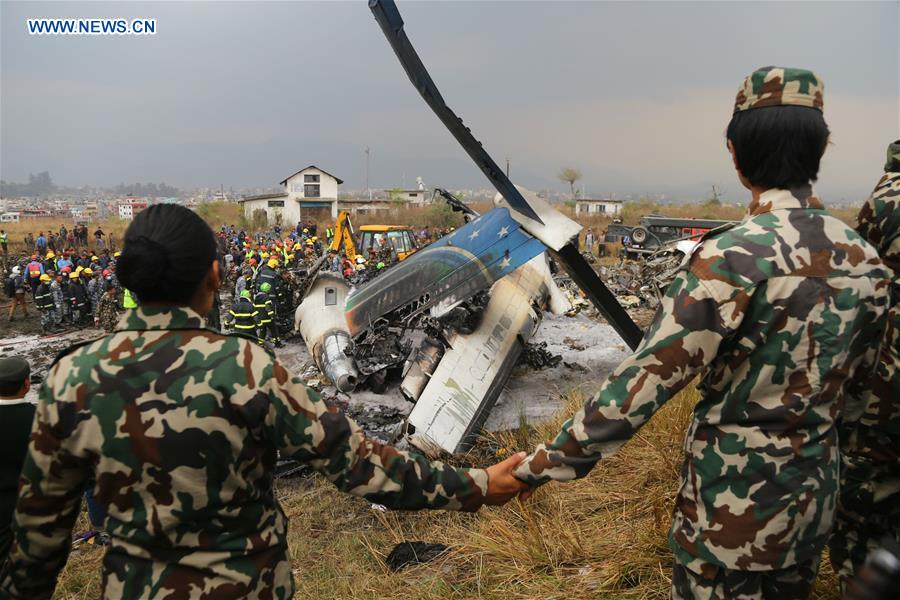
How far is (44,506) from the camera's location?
1742 mm

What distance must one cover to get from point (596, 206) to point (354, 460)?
63833mm

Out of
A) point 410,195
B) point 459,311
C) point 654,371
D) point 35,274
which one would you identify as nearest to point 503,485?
point 654,371

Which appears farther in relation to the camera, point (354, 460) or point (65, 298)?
point (65, 298)

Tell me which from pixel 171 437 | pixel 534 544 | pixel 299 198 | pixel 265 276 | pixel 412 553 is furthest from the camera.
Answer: pixel 299 198

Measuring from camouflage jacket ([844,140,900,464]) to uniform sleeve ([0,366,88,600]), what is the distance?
9.55 feet

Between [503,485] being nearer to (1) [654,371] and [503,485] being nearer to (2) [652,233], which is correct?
(1) [654,371]

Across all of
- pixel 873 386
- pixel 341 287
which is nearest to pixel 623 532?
Result: pixel 873 386

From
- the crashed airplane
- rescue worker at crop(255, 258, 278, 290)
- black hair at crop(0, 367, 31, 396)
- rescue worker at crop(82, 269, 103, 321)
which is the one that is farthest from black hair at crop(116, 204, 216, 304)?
rescue worker at crop(82, 269, 103, 321)

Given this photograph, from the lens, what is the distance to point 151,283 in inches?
64.9

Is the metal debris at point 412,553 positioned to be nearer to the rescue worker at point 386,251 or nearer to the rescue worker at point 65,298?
the rescue worker at point 65,298

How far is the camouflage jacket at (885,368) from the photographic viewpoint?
245cm

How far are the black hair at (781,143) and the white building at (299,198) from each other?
172 ft

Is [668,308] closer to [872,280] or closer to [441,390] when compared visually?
[872,280]

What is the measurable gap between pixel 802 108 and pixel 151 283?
6.72ft
